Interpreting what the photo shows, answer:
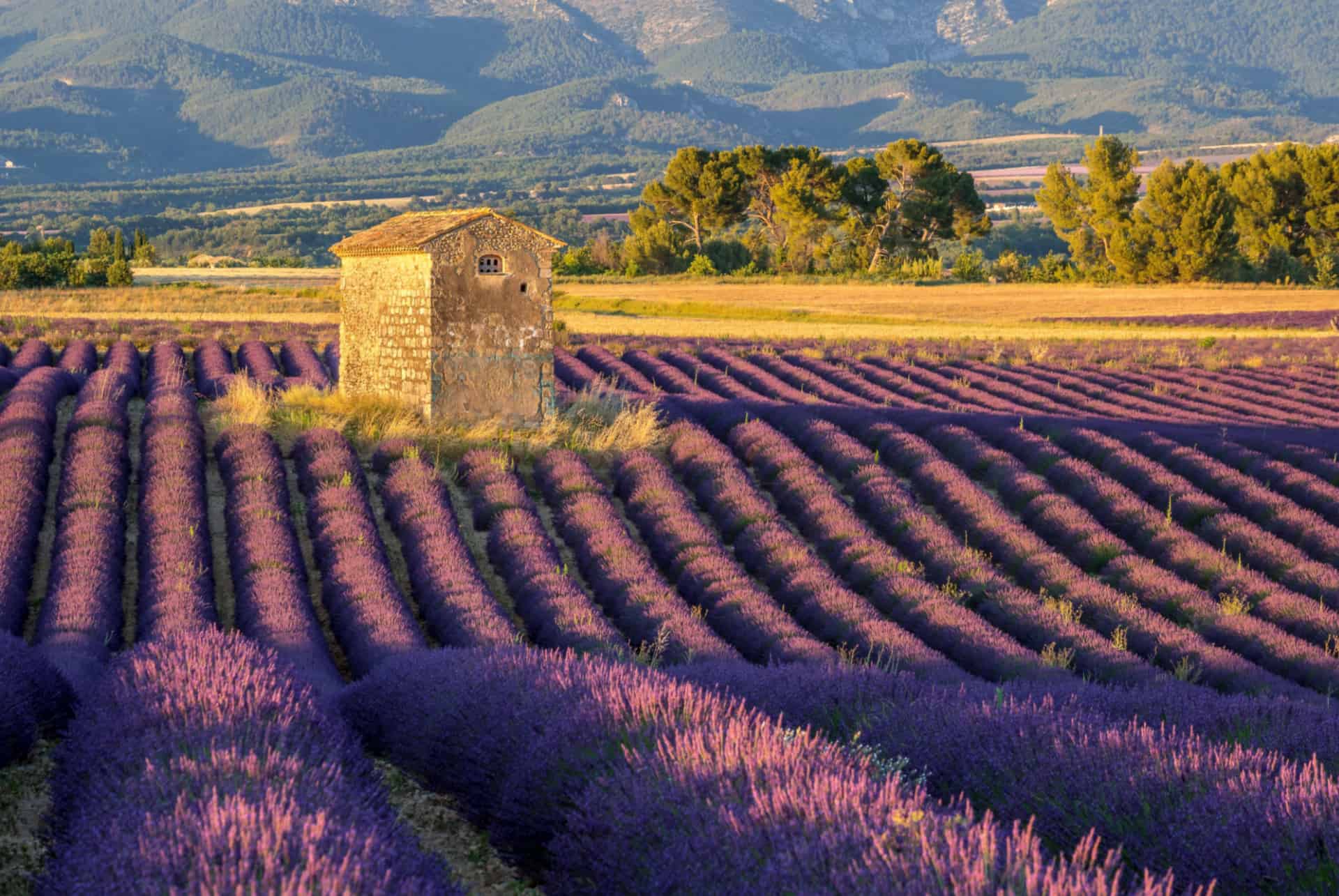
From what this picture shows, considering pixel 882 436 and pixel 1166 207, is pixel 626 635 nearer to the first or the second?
pixel 882 436

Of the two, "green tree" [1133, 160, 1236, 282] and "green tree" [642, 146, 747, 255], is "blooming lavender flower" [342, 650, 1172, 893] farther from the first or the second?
"green tree" [642, 146, 747, 255]

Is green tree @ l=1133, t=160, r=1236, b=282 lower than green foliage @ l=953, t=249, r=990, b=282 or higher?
higher

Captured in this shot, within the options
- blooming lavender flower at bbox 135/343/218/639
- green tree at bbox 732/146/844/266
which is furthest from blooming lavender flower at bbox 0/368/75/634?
green tree at bbox 732/146/844/266

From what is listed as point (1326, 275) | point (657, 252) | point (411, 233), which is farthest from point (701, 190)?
point (411, 233)

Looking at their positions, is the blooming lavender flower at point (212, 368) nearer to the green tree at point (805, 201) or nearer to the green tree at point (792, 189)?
the green tree at point (805, 201)

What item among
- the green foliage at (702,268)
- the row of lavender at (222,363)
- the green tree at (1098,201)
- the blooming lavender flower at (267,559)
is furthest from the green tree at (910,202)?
the blooming lavender flower at (267,559)

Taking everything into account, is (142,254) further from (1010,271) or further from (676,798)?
(676,798)

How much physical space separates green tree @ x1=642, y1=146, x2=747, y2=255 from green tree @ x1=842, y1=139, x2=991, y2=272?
20.2 feet

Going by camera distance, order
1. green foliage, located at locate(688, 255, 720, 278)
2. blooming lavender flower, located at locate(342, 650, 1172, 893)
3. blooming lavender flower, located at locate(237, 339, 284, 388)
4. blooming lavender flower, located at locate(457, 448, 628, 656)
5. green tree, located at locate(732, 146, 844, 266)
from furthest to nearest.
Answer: green tree, located at locate(732, 146, 844, 266) → green foliage, located at locate(688, 255, 720, 278) → blooming lavender flower, located at locate(237, 339, 284, 388) → blooming lavender flower, located at locate(457, 448, 628, 656) → blooming lavender flower, located at locate(342, 650, 1172, 893)

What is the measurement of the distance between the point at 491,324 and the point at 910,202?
57.0 m

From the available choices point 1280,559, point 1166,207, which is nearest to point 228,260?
point 1166,207

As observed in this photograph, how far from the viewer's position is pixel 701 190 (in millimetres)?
75062

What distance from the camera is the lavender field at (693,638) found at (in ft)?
13.0

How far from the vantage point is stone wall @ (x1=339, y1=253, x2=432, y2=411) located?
56.4ft
